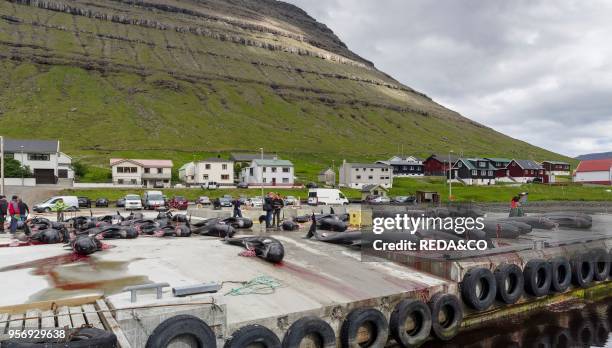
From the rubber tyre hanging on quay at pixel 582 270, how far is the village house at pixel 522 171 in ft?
294

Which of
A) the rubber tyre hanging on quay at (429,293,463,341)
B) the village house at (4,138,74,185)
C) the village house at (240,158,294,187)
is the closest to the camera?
the rubber tyre hanging on quay at (429,293,463,341)

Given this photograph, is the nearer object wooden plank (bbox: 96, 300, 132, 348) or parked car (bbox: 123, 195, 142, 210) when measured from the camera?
wooden plank (bbox: 96, 300, 132, 348)

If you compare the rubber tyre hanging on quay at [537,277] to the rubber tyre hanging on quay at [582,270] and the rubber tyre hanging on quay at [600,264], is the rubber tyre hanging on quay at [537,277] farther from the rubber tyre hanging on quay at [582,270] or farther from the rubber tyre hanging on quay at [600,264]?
the rubber tyre hanging on quay at [600,264]

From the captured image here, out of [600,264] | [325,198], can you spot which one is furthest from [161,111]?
[600,264]

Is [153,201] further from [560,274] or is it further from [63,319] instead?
[560,274]

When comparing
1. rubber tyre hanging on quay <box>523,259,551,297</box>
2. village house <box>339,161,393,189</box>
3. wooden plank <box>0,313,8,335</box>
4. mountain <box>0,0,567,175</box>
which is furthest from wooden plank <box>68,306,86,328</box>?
mountain <box>0,0,567,175</box>

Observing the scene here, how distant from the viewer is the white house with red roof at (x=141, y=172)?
7728 centimetres

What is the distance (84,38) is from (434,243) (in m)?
219

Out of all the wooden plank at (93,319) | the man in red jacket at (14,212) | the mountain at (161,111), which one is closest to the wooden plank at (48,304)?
the wooden plank at (93,319)

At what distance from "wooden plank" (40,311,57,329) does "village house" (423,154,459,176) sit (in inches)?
3863

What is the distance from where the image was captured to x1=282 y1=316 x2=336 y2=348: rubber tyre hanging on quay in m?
9.45

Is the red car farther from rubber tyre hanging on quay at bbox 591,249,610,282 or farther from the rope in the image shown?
rubber tyre hanging on quay at bbox 591,249,610,282

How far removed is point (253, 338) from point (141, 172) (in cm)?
7704

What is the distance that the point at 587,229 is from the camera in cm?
2142
